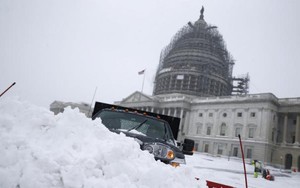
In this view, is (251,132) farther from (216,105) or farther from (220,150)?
(216,105)

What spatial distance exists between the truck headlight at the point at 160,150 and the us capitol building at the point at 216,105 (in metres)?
37.2

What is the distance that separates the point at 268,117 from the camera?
54.1 metres

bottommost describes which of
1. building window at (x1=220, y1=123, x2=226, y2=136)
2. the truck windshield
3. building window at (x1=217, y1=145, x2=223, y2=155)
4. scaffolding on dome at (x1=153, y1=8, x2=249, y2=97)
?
building window at (x1=217, y1=145, x2=223, y2=155)

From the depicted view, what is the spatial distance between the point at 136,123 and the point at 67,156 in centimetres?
308

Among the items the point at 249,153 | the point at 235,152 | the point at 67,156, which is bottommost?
the point at 235,152

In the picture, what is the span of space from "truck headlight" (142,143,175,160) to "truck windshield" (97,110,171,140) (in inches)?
39.8

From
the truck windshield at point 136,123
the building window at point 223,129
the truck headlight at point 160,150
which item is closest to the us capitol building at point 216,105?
the building window at point 223,129

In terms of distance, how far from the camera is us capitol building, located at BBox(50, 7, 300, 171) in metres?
54.5

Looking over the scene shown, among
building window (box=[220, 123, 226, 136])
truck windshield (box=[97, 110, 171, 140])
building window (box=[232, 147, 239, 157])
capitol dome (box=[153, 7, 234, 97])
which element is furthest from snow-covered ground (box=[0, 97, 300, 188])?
capitol dome (box=[153, 7, 234, 97])

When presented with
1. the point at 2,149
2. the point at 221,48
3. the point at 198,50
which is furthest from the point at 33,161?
the point at 221,48

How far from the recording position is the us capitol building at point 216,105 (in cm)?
5453

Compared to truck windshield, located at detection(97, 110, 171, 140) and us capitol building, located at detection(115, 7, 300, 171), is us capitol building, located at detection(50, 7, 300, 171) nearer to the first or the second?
us capitol building, located at detection(115, 7, 300, 171)

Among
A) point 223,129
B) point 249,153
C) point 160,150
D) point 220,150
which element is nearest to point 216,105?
point 223,129

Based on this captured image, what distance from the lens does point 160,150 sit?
14.6ft
